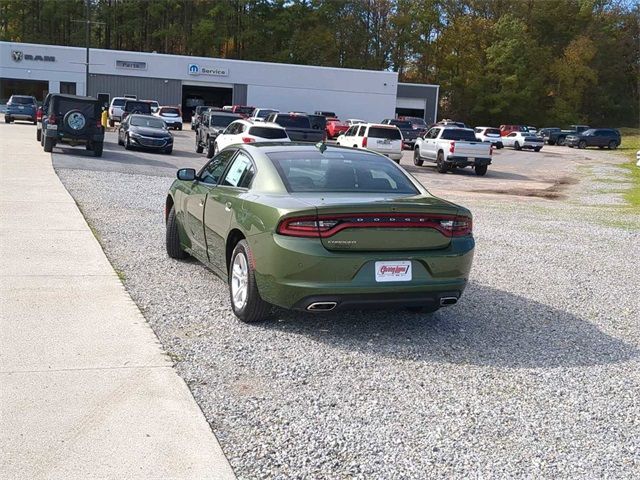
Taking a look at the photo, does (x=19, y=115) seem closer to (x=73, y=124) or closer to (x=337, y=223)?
(x=73, y=124)

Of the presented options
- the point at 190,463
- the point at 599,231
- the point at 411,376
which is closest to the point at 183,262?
the point at 411,376

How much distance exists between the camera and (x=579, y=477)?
377 cm

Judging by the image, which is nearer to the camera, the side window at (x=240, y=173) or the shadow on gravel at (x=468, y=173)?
the side window at (x=240, y=173)

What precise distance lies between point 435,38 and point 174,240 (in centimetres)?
9036

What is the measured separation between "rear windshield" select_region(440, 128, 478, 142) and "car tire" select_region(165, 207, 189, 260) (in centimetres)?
2247

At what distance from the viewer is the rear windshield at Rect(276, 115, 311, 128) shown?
30.1m

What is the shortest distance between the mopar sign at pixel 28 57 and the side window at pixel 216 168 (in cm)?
5665

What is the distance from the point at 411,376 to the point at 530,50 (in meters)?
89.2

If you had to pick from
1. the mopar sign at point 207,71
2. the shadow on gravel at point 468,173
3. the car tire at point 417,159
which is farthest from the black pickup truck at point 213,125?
the mopar sign at point 207,71

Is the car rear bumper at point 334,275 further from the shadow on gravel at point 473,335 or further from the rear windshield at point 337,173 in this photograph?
the rear windshield at point 337,173

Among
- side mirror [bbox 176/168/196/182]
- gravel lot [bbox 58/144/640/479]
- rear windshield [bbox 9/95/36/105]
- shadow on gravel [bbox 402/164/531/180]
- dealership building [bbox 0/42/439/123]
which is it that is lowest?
shadow on gravel [bbox 402/164/531/180]

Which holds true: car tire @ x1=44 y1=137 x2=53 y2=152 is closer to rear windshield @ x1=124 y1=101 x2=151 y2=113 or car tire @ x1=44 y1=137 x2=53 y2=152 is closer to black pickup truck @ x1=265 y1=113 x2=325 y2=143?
black pickup truck @ x1=265 y1=113 x2=325 y2=143

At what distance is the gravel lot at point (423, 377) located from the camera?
3930mm

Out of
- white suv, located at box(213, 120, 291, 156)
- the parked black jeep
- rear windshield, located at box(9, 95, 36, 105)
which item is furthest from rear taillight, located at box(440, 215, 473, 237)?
rear windshield, located at box(9, 95, 36, 105)
